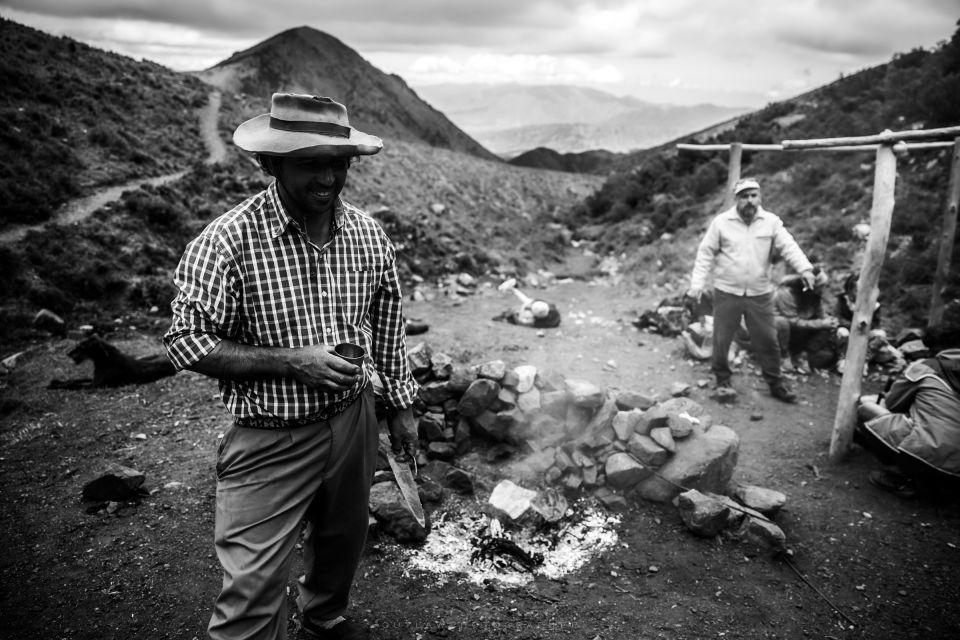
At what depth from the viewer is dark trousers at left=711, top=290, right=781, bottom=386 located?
229 inches

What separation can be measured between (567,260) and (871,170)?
→ 7.17m

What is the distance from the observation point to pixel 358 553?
2.44 m

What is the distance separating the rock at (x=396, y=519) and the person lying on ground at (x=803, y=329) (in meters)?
5.36

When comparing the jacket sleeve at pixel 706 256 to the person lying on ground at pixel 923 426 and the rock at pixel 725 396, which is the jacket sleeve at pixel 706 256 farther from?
the person lying on ground at pixel 923 426

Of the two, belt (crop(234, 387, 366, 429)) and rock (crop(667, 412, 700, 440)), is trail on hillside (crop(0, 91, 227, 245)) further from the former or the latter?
rock (crop(667, 412, 700, 440))

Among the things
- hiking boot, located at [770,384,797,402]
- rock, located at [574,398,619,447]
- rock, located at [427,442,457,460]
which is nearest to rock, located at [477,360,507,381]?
rock, located at [427,442,457,460]

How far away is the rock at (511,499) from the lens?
3871mm

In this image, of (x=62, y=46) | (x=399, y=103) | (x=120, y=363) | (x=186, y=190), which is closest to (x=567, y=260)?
(x=186, y=190)

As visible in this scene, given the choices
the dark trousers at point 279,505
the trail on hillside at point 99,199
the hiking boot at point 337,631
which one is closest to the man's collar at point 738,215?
the dark trousers at point 279,505

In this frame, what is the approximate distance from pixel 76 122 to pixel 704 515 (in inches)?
659

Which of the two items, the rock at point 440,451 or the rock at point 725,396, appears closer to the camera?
the rock at point 440,451

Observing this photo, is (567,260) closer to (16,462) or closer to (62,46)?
(16,462)

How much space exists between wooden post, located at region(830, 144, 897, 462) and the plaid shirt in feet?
15.2

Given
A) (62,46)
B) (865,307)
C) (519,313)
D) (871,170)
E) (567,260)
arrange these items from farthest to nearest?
(62,46)
(567,260)
(871,170)
(519,313)
(865,307)
